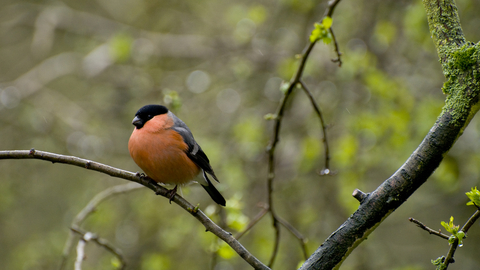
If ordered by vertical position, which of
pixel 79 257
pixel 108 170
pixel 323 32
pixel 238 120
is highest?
pixel 238 120

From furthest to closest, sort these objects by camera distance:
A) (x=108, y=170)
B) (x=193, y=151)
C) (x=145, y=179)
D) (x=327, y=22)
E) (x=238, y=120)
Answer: (x=238, y=120), (x=193, y=151), (x=145, y=179), (x=327, y=22), (x=108, y=170)

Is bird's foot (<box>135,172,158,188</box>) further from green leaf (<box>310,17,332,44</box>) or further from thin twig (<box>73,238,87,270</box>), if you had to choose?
green leaf (<box>310,17,332,44</box>)

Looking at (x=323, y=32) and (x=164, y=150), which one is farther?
(x=164, y=150)

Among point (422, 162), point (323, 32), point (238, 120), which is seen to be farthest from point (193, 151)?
point (238, 120)

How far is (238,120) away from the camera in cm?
568

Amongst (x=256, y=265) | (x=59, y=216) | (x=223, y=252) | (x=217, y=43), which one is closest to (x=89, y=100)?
(x=59, y=216)

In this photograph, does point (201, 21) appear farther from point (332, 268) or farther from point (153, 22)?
point (332, 268)

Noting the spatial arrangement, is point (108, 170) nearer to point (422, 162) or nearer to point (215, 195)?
point (215, 195)

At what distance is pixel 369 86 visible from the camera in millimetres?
4449

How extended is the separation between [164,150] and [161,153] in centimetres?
4

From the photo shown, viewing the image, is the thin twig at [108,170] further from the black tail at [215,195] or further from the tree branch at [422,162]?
the black tail at [215,195]

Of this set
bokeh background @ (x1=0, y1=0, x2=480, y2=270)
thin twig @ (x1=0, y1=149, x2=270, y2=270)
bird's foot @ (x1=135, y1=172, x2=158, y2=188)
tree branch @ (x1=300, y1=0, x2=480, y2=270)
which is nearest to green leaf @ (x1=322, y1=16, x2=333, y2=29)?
tree branch @ (x1=300, y1=0, x2=480, y2=270)

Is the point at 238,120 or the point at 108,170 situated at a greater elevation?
the point at 238,120

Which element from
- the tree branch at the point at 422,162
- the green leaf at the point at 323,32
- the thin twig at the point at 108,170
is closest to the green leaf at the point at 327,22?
the green leaf at the point at 323,32
